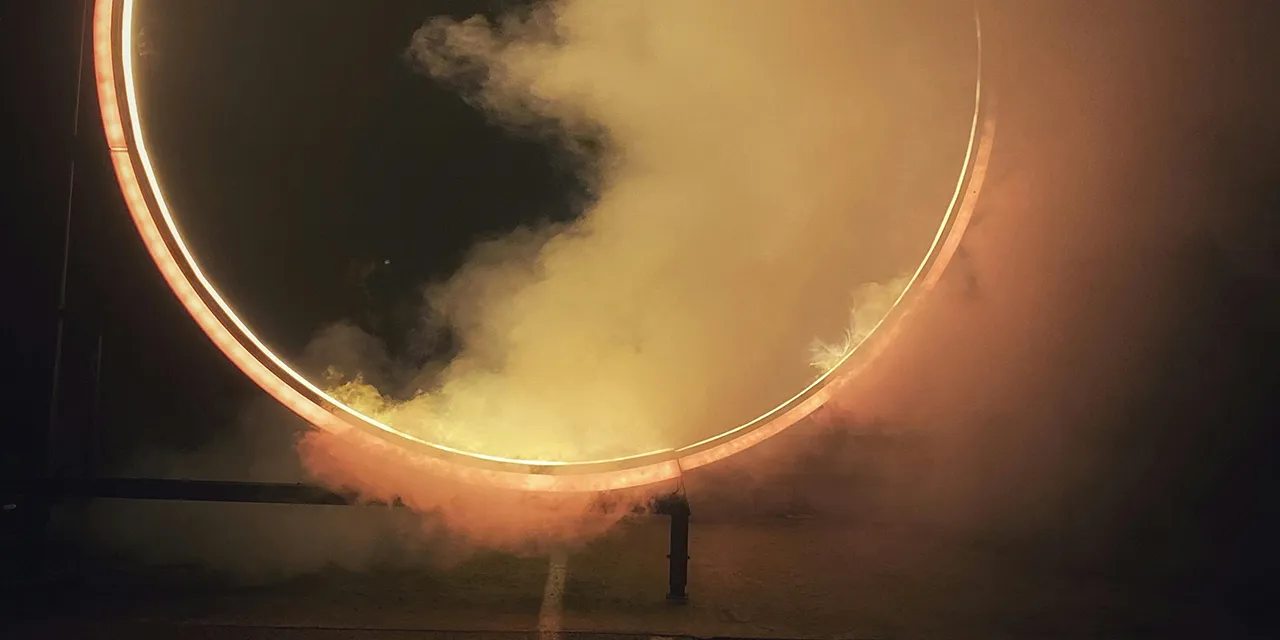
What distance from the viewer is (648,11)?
9.41 ft

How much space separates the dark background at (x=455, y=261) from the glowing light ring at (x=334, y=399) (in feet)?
1.00

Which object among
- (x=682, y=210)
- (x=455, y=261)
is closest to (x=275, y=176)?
(x=455, y=261)

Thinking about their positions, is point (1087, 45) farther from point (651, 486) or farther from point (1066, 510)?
point (651, 486)

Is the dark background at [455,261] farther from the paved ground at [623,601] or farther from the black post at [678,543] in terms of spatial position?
the black post at [678,543]

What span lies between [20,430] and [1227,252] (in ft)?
14.4

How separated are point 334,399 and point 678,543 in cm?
118

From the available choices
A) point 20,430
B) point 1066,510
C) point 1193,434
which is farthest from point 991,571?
point 20,430

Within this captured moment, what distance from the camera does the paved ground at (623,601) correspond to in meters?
2.38

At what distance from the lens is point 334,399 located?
8.57 feet

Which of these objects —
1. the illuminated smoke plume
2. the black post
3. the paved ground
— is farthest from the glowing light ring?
the paved ground

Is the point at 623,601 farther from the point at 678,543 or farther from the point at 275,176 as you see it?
the point at 275,176

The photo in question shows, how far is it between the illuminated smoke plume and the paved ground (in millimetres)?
450

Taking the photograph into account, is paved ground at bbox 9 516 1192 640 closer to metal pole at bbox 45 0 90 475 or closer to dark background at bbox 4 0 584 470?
metal pole at bbox 45 0 90 475

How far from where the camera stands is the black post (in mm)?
2566
